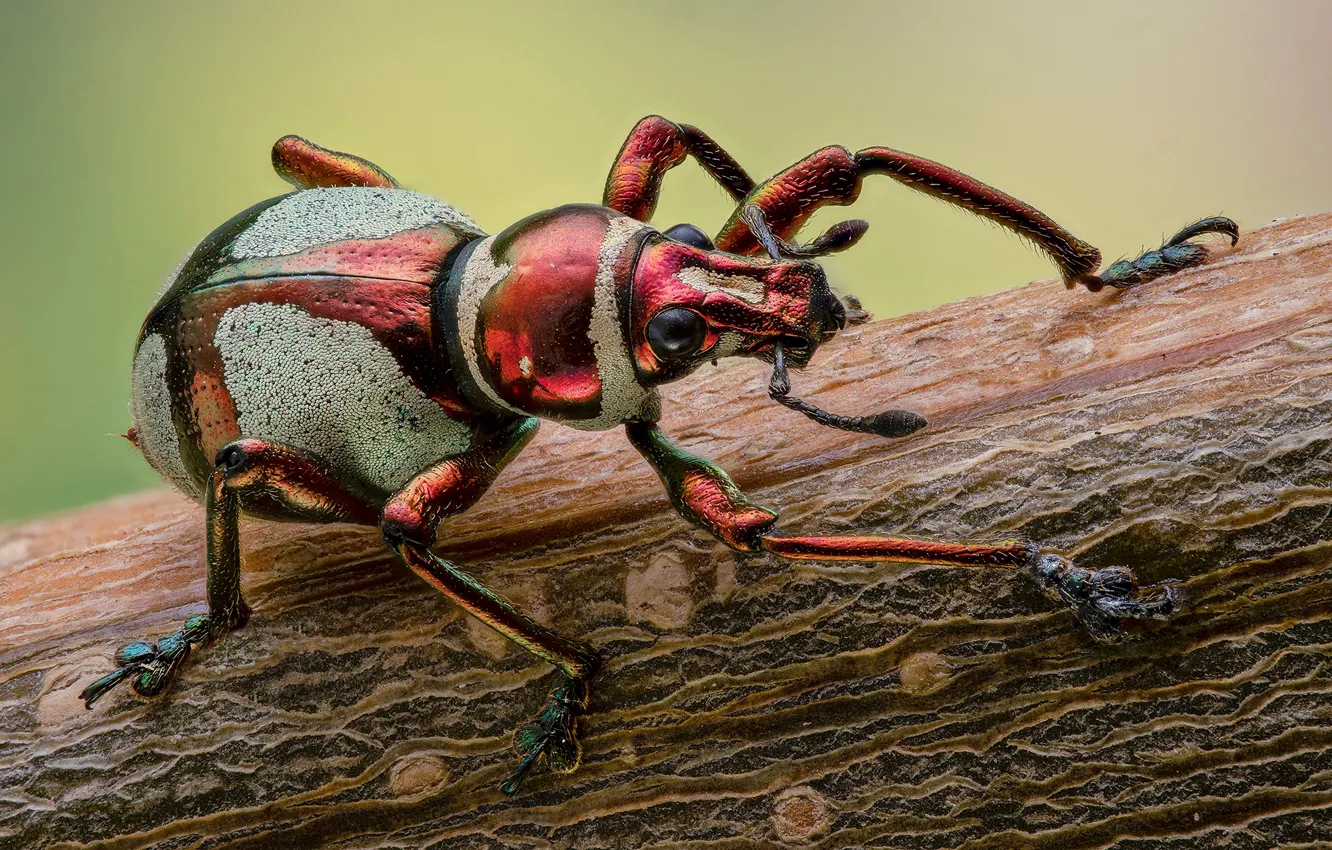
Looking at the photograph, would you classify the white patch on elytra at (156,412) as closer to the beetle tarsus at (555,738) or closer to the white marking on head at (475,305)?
the white marking on head at (475,305)

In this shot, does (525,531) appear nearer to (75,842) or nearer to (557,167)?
(75,842)

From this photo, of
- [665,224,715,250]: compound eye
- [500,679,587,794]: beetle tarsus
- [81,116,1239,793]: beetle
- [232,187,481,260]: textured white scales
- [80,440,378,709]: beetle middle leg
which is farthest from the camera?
[232,187,481,260]: textured white scales

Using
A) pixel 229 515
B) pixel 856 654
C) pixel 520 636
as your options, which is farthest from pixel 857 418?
pixel 229 515

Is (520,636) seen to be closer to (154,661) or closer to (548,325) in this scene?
(548,325)

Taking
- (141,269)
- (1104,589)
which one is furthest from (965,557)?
(141,269)

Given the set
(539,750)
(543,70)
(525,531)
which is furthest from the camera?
(543,70)

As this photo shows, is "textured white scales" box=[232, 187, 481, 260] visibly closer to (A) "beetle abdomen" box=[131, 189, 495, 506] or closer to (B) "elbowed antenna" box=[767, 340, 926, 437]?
(A) "beetle abdomen" box=[131, 189, 495, 506]

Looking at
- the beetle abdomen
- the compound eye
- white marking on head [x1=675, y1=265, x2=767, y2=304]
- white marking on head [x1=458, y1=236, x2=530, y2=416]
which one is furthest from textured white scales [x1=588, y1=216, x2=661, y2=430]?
the beetle abdomen
